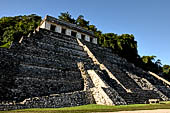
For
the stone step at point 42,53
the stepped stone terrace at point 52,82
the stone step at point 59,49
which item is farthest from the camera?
the stone step at point 59,49

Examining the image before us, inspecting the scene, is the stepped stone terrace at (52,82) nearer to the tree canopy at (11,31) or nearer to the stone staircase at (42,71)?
the stone staircase at (42,71)

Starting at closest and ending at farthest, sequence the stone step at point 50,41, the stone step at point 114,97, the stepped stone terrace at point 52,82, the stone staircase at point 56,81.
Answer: the stepped stone terrace at point 52,82
the stone staircase at point 56,81
the stone step at point 114,97
the stone step at point 50,41

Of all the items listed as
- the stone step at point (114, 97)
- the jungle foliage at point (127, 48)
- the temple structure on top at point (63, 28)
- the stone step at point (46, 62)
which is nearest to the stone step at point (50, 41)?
the stone step at point (46, 62)

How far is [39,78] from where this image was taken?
10.2 meters

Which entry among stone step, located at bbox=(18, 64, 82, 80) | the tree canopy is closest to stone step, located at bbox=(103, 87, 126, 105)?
stone step, located at bbox=(18, 64, 82, 80)

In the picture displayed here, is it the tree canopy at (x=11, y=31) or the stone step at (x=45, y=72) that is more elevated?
the tree canopy at (x=11, y=31)

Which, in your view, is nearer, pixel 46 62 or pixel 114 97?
pixel 114 97

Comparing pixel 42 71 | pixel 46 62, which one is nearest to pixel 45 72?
pixel 42 71

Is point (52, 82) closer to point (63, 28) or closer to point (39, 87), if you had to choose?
point (39, 87)

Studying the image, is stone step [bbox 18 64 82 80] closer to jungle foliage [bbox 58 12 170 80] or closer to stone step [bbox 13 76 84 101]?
stone step [bbox 13 76 84 101]

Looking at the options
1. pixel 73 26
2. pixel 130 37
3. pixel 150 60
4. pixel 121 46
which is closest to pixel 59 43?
pixel 73 26

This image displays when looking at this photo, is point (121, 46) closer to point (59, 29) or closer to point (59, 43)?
point (59, 29)

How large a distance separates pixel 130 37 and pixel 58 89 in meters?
27.4

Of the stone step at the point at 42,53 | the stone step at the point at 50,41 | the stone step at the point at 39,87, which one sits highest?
the stone step at the point at 50,41
